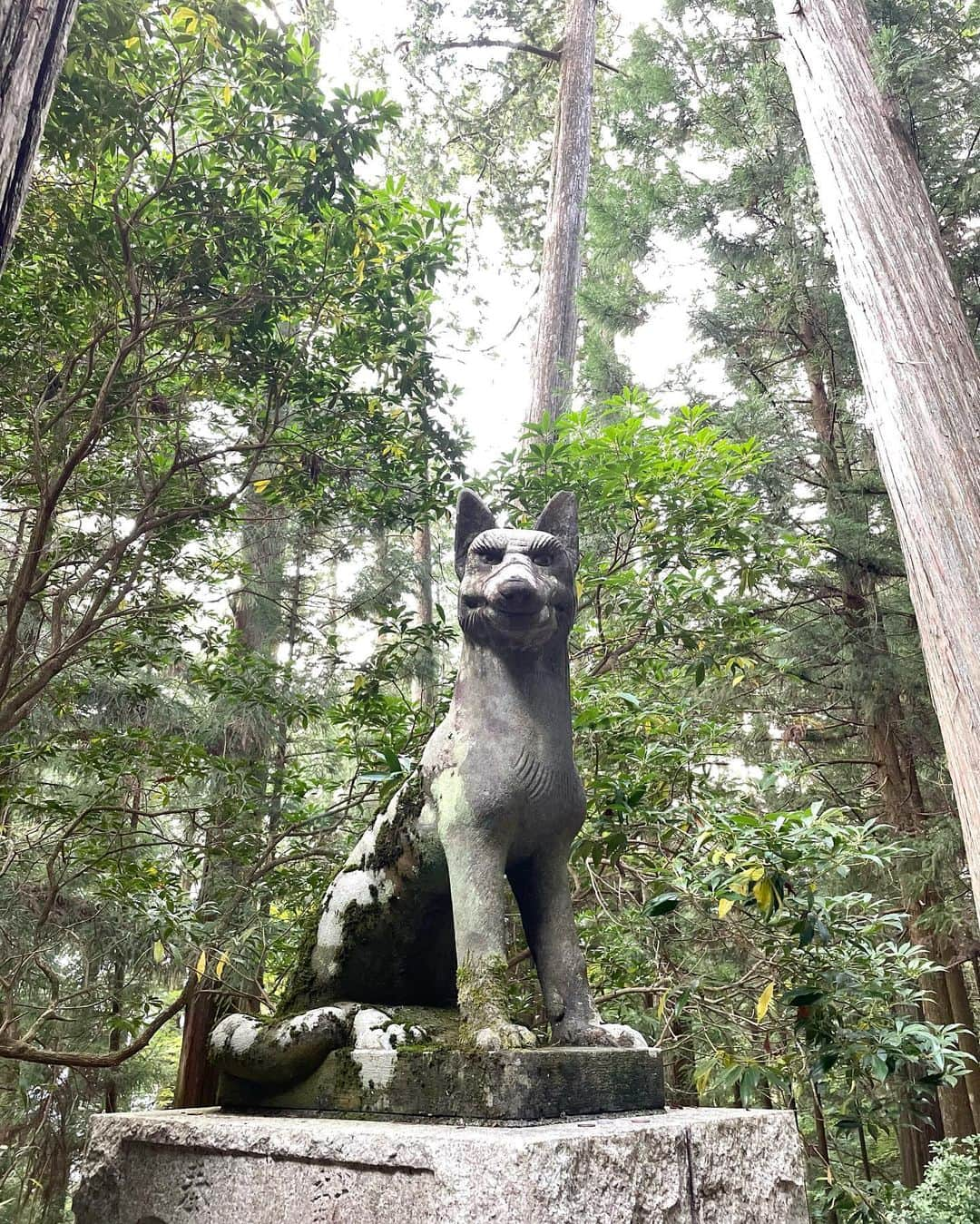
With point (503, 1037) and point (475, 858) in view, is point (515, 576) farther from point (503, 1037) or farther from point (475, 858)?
point (503, 1037)

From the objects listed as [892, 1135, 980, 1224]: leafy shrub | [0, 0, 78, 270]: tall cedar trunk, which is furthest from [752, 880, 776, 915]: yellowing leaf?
[0, 0, 78, 270]: tall cedar trunk

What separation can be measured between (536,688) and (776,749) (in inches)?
254

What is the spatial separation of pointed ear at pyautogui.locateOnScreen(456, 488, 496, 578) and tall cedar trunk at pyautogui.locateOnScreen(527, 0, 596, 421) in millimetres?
3799

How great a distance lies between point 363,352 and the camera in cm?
389

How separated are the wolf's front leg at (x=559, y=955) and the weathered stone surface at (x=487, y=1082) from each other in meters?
0.09

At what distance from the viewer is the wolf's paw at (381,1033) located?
199 centimetres

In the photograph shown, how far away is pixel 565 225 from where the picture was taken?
7.26 m

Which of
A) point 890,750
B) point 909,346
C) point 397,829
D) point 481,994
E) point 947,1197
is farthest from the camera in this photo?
point 890,750

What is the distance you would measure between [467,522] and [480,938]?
40.7 inches

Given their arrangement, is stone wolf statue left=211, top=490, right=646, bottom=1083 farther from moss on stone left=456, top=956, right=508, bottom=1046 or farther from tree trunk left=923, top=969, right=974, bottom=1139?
tree trunk left=923, top=969, right=974, bottom=1139

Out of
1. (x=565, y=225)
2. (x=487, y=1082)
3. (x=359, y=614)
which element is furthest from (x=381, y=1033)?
(x=565, y=225)

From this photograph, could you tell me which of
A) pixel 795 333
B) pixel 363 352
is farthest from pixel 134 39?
pixel 795 333

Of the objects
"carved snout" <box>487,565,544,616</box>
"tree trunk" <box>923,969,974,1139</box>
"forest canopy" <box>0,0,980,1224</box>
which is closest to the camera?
"carved snout" <box>487,565,544,616</box>

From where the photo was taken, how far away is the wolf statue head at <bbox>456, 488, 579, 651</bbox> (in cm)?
214
